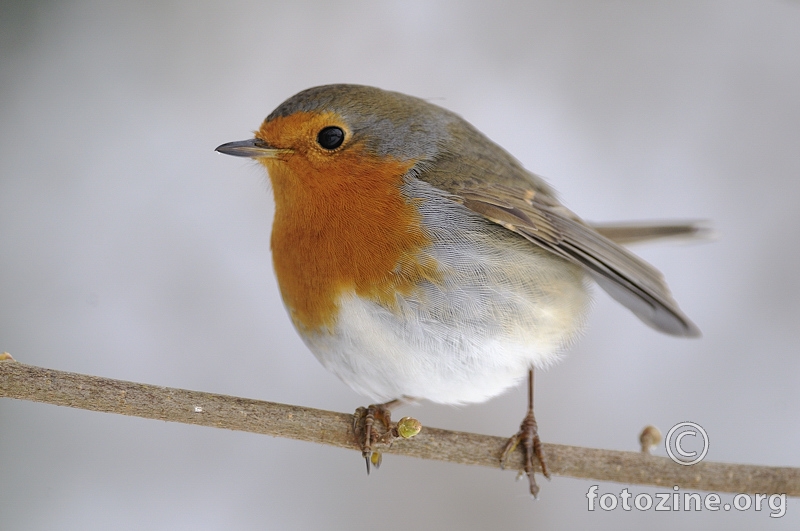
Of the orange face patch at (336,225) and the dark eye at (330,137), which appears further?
the dark eye at (330,137)

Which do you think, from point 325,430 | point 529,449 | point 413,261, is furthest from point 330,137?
point 529,449

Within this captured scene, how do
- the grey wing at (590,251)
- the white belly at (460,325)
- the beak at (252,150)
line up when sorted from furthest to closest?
the grey wing at (590,251), the beak at (252,150), the white belly at (460,325)

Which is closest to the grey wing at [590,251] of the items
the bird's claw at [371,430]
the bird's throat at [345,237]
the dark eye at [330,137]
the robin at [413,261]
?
the robin at [413,261]

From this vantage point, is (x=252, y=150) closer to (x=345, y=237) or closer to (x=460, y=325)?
(x=345, y=237)

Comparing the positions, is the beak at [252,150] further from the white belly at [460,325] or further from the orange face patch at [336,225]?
the white belly at [460,325]

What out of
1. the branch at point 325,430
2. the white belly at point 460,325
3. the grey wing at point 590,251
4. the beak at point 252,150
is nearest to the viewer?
the branch at point 325,430

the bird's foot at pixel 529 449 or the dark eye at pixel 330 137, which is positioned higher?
the dark eye at pixel 330 137

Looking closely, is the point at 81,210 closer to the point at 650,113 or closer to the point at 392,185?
the point at 392,185
